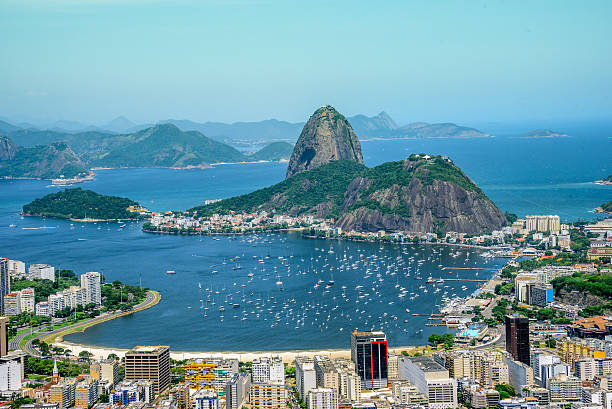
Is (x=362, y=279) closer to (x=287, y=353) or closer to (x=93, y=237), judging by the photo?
(x=287, y=353)

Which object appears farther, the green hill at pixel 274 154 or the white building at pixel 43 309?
the green hill at pixel 274 154

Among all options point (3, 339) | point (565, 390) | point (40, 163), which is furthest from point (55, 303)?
point (40, 163)

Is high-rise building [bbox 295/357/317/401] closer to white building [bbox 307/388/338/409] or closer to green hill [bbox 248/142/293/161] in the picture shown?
white building [bbox 307/388/338/409]

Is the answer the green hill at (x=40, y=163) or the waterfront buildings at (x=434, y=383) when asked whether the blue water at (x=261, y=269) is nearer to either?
the waterfront buildings at (x=434, y=383)

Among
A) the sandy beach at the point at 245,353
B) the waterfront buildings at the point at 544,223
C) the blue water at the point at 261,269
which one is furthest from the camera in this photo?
the waterfront buildings at the point at 544,223

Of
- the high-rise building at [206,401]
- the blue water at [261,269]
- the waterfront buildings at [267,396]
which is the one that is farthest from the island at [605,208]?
the high-rise building at [206,401]

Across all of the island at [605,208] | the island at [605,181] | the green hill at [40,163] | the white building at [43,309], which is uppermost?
the green hill at [40,163]

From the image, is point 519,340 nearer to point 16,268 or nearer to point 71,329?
point 71,329

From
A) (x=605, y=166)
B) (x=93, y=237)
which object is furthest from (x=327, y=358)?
(x=605, y=166)
